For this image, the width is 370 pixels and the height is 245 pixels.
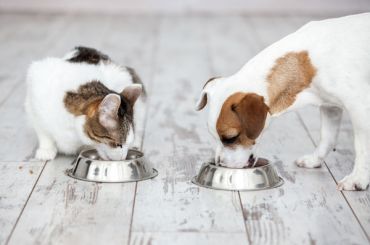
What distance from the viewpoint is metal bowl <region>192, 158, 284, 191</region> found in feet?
10.3

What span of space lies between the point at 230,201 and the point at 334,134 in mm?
780

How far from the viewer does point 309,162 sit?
3510mm

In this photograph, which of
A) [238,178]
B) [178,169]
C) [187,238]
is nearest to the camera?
[187,238]

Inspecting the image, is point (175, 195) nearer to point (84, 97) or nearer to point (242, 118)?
point (242, 118)

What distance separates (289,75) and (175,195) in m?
0.71

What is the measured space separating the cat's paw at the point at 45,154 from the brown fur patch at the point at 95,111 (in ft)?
0.94

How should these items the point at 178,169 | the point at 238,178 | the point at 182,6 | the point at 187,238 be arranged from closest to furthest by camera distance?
the point at 187,238, the point at 238,178, the point at 178,169, the point at 182,6

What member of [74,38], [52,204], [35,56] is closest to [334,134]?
[52,204]

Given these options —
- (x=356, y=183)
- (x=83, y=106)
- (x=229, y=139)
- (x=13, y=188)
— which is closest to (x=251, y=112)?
(x=229, y=139)

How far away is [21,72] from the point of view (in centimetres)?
554

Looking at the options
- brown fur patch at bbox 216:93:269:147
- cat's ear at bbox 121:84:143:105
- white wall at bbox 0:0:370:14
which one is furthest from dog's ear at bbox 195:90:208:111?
white wall at bbox 0:0:370:14

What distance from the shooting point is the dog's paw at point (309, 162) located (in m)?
3.51

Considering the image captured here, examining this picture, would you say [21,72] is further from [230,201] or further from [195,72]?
[230,201]

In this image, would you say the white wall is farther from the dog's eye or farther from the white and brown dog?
the dog's eye
